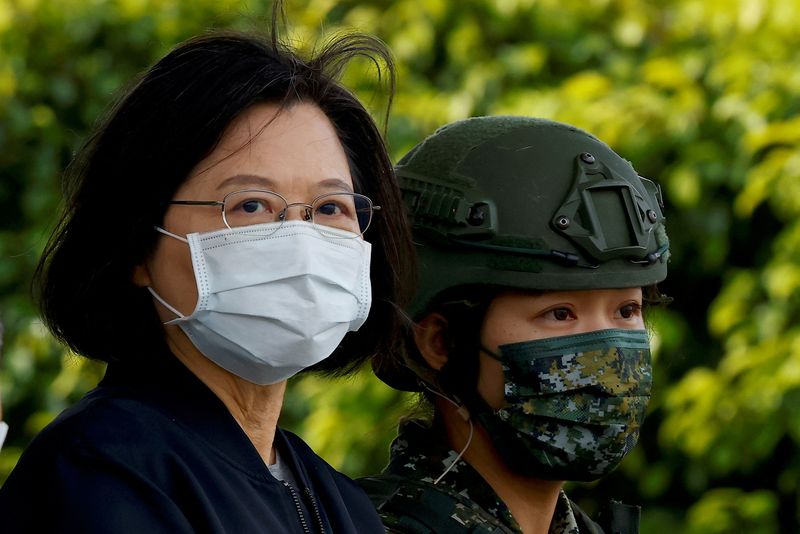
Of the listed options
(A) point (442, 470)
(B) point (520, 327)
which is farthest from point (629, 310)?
(A) point (442, 470)

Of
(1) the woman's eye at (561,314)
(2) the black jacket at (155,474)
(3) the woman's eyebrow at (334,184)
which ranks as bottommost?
(2) the black jacket at (155,474)

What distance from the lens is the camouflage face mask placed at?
12.2 ft

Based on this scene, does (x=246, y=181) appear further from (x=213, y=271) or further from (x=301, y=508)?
(x=301, y=508)

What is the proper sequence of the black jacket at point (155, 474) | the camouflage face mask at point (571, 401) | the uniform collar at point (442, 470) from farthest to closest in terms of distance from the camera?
1. the uniform collar at point (442, 470)
2. the camouflage face mask at point (571, 401)
3. the black jacket at point (155, 474)

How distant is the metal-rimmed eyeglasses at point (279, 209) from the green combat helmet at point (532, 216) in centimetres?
76

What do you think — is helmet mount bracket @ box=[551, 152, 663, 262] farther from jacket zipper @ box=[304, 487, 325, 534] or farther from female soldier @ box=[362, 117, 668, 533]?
jacket zipper @ box=[304, 487, 325, 534]

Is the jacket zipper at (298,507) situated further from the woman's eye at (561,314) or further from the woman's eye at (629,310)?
the woman's eye at (629,310)

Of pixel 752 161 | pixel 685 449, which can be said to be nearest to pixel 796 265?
pixel 752 161

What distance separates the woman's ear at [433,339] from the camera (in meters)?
3.94

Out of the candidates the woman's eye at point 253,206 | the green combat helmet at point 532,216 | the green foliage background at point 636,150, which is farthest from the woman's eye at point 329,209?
the green foliage background at point 636,150

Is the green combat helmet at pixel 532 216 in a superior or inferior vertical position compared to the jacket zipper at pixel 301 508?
superior

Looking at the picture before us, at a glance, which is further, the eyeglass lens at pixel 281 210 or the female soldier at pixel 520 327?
the female soldier at pixel 520 327

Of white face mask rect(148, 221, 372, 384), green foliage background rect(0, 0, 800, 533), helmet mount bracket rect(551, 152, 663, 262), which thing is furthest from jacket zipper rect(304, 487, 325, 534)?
green foliage background rect(0, 0, 800, 533)

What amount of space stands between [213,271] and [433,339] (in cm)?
116
